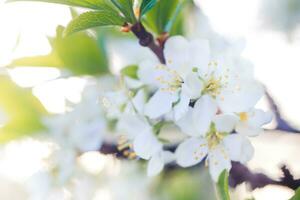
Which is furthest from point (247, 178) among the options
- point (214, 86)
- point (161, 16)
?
point (161, 16)

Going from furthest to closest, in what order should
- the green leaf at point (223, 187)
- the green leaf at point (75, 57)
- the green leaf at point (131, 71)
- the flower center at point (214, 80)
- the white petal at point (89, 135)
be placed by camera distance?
the green leaf at point (75, 57)
the white petal at point (89, 135)
the green leaf at point (131, 71)
the flower center at point (214, 80)
the green leaf at point (223, 187)

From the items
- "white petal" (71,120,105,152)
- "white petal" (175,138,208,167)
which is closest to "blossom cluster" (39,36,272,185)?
"white petal" (175,138,208,167)

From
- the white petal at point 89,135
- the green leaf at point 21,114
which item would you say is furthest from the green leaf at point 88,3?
the green leaf at point 21,114

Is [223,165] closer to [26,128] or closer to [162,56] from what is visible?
[162,56]

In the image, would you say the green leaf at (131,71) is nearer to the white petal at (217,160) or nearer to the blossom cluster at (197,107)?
the blossom cluster at (197,107)

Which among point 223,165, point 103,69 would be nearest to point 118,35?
point 103,69

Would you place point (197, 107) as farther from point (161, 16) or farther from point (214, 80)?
point (161, 16)

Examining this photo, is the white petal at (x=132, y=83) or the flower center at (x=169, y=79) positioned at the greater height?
the flower center at (x=169, y=79)
